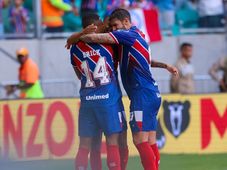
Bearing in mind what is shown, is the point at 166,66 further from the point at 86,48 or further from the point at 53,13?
the point at 53,13

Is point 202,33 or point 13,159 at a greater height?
point 202,33

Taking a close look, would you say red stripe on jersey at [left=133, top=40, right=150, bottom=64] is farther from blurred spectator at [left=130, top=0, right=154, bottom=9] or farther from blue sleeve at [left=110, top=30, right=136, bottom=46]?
blurred spectator at [left=130, top=0, right=154, bottom=9]

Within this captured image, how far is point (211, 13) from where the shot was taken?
19.6 m

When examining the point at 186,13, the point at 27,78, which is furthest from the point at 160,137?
the point at 186,13

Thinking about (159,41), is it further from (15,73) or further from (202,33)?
(15,73)

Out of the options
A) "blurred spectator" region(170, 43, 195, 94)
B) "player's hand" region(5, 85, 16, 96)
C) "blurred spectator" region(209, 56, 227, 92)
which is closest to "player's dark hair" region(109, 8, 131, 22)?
"blurred spectator" region(170, 43, 195, 94)

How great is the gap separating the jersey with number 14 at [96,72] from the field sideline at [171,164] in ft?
8.17

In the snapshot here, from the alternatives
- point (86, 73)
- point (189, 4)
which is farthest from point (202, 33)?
point (86, 73)

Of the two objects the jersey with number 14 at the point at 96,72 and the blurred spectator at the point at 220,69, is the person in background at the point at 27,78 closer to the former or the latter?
the blurred spectator at the point at 220,69

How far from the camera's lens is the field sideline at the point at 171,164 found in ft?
45.2

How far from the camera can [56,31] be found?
62.3 feet

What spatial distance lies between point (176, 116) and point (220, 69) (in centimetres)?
287

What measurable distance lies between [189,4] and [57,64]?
3028mm

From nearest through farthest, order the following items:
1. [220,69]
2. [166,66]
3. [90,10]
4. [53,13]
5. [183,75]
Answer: [166,66] → [183,75] → [220,69] → [90,10] → [53,13]
